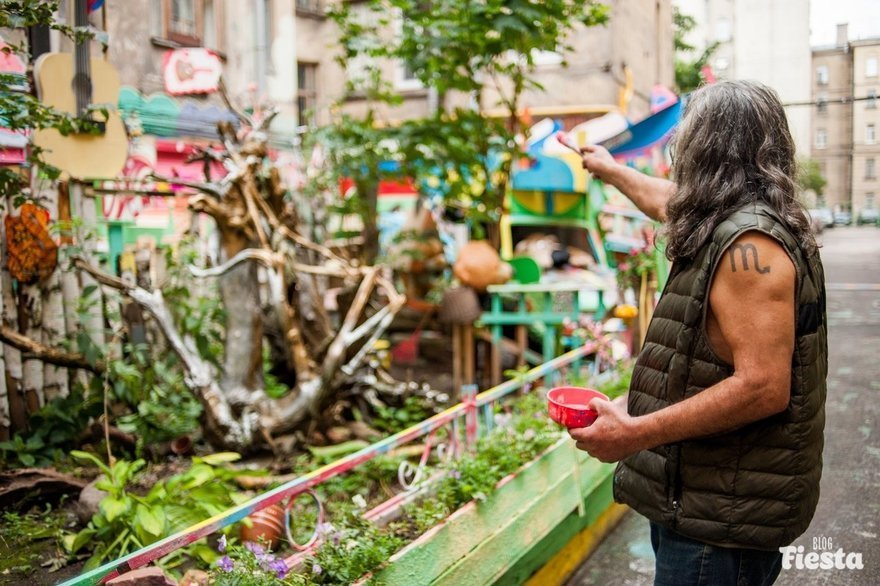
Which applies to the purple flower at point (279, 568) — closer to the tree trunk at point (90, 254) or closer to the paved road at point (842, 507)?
the paved road at point (842, 507)

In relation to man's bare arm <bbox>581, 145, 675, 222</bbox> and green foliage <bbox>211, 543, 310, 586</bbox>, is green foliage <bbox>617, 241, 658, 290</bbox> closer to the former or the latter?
man's bare arm <bbox>581, 145, 675, 222</bbox>

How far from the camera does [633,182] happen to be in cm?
269

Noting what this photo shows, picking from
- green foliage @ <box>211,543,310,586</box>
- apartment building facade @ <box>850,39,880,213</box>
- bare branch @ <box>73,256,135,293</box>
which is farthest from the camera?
apartment building facade @ <box>850,39,880,213</box>

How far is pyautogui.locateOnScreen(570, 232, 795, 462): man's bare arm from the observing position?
1.71m

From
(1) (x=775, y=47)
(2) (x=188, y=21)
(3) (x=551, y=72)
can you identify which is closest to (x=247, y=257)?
(2) (x=188, y=21)

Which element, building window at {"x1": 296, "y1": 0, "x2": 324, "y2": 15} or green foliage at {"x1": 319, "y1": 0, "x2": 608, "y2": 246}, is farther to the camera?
building window at {"x1": 296, "y1": 0, "x2": 324, "y2": 15}

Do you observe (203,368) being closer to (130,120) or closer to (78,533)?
(78,533)

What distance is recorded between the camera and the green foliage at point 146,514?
11.3 ft

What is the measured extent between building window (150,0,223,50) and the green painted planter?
4.64 meters

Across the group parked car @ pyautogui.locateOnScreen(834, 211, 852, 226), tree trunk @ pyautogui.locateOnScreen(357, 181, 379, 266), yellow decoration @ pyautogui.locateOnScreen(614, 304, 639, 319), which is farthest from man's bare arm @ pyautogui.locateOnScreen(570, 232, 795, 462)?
tree trunk @ pyautogui.locateOnScreen(357, 181, 379, 266)

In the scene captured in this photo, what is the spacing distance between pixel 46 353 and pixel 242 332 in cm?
140

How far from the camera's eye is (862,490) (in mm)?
4250

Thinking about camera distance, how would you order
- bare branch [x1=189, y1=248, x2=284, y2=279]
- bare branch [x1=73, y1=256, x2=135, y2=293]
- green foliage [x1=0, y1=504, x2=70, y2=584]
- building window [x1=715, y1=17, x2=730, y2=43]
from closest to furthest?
green foliage [x1=0, y1=504, x2=70, y2=584] < bare branch [x1=73, y1=256, x2=135, y2=293] < bare branch [x1=189, y1=248, x2=284, y2=279] < building window [x1=715, y1=17, x2=730, y2=43]

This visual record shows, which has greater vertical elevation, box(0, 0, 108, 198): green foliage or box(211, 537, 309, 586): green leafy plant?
box(0, 0, 108, 198): green foliage
